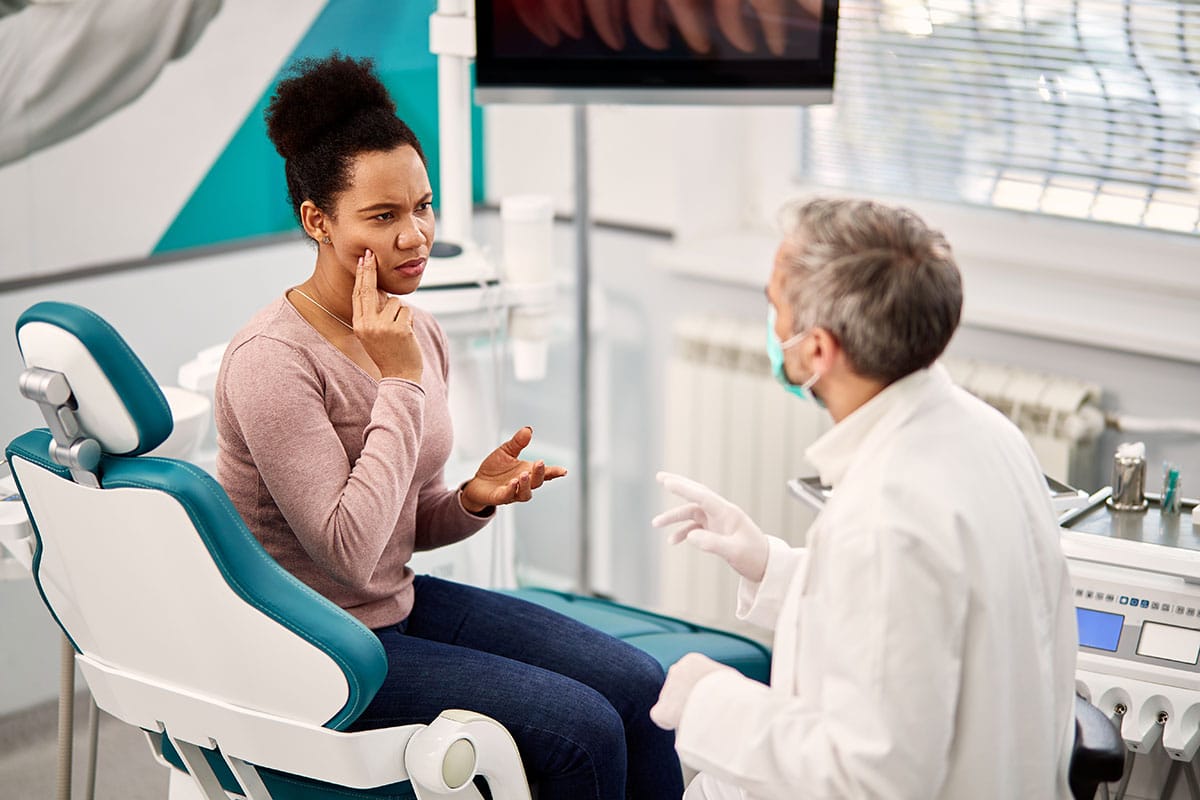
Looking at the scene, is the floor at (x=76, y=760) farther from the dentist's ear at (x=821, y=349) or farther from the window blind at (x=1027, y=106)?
the window blind at (x=1027, y=106)

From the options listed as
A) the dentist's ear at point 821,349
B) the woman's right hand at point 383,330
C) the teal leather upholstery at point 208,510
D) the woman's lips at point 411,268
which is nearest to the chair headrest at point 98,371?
the teal leather upholstery at point 208,510

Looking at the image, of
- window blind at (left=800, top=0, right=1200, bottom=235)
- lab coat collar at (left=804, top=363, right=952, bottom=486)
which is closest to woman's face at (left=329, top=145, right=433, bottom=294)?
lab coat collar at (left=804, top=363, right=952, bottom=486)

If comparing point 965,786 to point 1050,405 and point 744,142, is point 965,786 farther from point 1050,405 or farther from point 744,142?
point 744,142

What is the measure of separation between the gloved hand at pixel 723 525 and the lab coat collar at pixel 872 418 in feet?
0.89

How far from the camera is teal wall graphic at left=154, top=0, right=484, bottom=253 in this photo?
2.90 metres

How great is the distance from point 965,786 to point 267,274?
213 cm

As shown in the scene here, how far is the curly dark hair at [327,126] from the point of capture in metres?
1.70

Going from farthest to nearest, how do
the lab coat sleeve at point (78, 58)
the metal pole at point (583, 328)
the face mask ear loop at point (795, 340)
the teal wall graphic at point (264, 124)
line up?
the teal wall graphic at point (264, 124) < the metal pole at point (583, 328) < the lab coat sleeve at point (78, 58) < the face mask ear loop at point (795, 340)

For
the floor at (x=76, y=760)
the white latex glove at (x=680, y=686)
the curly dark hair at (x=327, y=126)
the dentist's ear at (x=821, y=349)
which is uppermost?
the curly dark hair at (x=327, y=126)

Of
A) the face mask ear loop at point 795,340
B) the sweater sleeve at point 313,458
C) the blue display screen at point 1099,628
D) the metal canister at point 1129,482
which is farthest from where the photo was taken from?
the metal canister at point 1129,482

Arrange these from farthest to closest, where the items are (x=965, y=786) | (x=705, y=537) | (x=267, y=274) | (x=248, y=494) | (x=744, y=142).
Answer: (x=744, y=142) → (x=267, y=274) → (x=248, y=494) → (x=705, y=537) → (x=965, y=786)

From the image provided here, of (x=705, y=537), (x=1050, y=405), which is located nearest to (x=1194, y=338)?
(x=1050, y=405)

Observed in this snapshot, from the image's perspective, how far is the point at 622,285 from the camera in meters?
3.36

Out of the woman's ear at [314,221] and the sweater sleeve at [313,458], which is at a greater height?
the woman's ear at [314,221]
